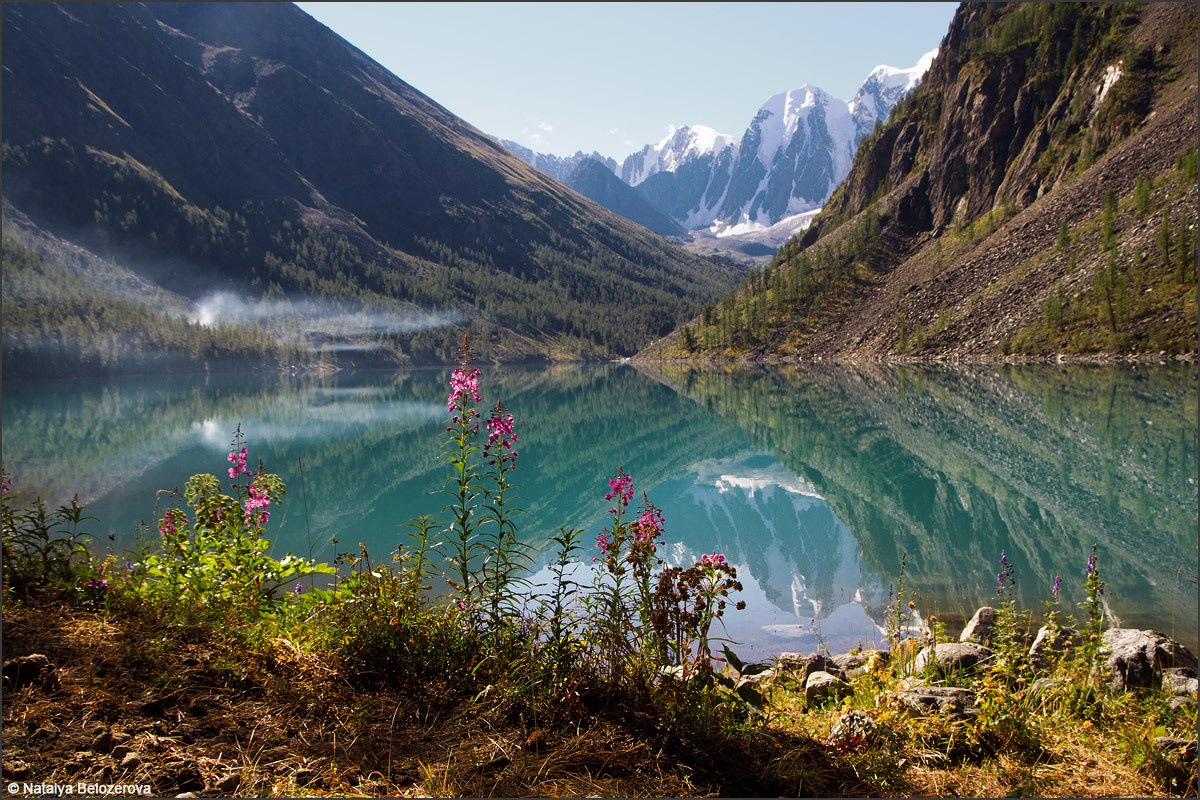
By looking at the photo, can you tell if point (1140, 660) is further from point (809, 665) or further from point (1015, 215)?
point (1015, 215)

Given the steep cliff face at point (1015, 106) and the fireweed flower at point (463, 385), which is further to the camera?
the steep cliff face at point (1015, 106)

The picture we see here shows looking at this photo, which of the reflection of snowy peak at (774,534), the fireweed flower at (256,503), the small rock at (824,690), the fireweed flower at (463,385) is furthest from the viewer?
the reflection of snowy peak at (774,534)

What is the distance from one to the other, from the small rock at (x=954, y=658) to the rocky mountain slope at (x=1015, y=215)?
5786cm

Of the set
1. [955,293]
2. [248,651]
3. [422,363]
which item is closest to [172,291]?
[422,363]

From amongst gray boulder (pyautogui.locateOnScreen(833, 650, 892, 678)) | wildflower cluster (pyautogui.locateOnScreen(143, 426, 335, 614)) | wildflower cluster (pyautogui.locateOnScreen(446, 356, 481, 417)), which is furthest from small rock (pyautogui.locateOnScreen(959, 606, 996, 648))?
wildflower cluster (pyautogui.locateOnScreen(143, 426, 335, 614))

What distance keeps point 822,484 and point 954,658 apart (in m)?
15.1

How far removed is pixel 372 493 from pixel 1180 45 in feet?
368

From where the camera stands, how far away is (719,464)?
2395 cm

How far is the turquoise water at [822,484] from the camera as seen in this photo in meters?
11.4

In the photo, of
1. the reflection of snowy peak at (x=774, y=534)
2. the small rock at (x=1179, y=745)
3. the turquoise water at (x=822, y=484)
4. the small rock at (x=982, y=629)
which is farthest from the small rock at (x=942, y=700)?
the reflection of snowy peak at (x=774, y=534)

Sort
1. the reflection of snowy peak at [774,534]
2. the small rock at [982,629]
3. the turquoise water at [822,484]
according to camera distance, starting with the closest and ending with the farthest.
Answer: the small rock at [982,629]
the turquoise water at [822,484]
the reflection of snowy peak at [774,534]

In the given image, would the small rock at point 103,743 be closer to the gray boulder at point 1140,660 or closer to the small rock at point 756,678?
the small rock at point 756,678

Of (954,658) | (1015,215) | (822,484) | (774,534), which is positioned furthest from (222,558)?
(1015,215)

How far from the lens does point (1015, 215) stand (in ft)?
278
